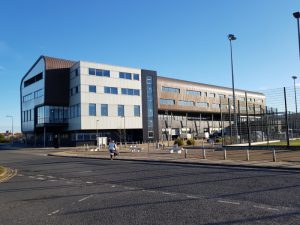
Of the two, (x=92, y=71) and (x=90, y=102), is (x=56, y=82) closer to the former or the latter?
(x=92, y=71)

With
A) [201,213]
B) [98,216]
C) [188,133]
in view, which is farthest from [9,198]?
[188,133]

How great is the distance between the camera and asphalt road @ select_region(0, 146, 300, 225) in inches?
284

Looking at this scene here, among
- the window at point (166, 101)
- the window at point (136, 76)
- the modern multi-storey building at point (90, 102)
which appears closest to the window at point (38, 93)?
the modern multi-storey building at point (90, 102)

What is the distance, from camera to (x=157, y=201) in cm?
909

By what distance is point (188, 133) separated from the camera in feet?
275

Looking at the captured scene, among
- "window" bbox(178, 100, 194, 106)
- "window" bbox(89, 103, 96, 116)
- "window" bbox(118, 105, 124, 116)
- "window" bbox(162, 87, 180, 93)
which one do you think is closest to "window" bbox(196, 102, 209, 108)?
"window" bbox(178, 100, 194, 106)

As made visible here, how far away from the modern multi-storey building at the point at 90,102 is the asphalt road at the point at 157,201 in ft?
151

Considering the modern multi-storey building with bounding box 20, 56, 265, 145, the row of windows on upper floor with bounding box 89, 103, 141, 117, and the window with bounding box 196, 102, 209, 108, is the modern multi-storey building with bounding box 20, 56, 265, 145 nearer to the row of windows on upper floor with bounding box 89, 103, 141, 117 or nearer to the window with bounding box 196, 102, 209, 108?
the row of windows on upper floor with bounding box 89, 103, 141, 117

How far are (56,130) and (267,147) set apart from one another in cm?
4885

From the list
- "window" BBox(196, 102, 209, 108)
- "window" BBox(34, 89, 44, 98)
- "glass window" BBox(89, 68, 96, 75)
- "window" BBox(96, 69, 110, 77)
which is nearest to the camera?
"glass window" BBox(89, 68, 96, 75)

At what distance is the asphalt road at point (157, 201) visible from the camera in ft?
23.6

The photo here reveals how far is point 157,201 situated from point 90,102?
175ft

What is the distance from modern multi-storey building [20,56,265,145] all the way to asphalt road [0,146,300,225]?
151ft

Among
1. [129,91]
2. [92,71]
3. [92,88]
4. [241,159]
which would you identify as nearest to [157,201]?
[241,159]
